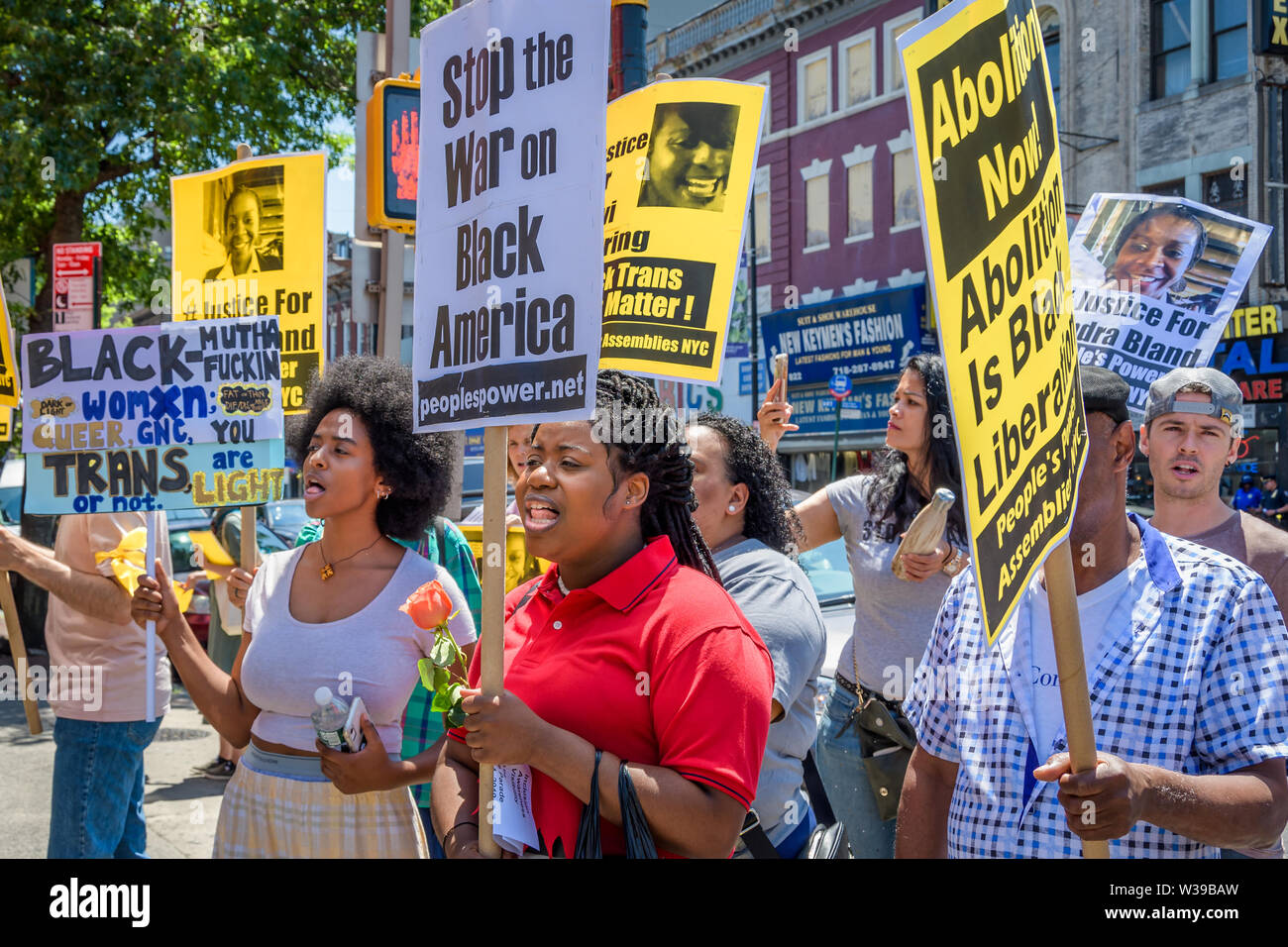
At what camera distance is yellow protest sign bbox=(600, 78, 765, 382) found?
4371 millimetres

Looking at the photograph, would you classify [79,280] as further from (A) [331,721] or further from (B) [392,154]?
(A) [331,721]

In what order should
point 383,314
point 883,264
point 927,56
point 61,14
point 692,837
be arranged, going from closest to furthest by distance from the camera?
point 927,56
point 692,837
point 383,314
point 61,14
point 883,264

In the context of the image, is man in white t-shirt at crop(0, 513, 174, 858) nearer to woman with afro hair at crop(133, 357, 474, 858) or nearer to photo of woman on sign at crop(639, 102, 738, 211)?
woman with afro hair at crop(133, 357, 474, 858)

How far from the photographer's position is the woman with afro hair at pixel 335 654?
9.75 ft

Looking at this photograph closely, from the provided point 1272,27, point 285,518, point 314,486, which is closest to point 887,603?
point 314,486

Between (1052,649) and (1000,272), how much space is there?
854mm

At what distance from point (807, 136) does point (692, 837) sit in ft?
84.3

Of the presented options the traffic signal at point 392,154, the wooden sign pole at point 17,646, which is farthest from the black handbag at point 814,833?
the traffic signal at point 392,154

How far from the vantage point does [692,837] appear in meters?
2.10

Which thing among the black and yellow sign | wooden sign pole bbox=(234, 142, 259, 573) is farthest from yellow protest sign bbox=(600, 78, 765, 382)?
the black and yellow sign

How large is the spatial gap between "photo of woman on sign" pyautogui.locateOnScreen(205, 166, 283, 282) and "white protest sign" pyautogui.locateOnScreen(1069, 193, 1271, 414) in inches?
130

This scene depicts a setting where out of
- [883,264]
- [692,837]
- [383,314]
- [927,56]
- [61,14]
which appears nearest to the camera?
[927,56]
